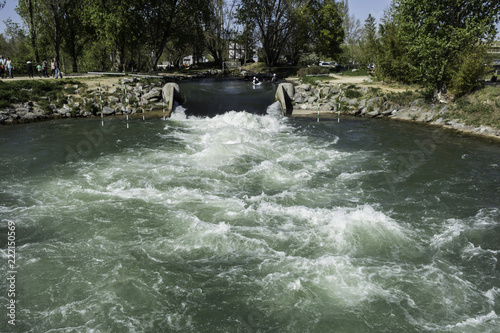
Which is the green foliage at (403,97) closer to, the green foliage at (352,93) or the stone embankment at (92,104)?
the green foliage at (352,93)

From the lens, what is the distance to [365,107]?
26219 mm

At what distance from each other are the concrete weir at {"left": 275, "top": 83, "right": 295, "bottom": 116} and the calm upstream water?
11.2m

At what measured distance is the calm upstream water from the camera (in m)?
6.38

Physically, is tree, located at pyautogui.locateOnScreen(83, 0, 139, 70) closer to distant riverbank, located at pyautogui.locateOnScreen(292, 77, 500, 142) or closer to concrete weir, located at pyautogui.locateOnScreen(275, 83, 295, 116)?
concrete weir, located at pyautogui.locateOnScreen(275, 83, 295, 116)

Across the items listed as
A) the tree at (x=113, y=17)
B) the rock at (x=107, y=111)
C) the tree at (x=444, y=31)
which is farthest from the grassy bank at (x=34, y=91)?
the tree at (x=444, y=31)

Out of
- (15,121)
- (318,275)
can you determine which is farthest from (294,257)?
(15,121)

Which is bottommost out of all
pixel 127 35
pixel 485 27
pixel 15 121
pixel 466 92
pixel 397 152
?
pixel 397 152

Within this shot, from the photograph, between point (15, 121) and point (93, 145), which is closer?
point (93, 145)

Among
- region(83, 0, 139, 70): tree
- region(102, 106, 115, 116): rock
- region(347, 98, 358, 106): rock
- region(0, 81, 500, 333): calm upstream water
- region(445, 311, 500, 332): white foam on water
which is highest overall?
region(83, 0, 139, 70): tree

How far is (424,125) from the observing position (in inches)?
890

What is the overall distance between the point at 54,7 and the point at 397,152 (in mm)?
33057

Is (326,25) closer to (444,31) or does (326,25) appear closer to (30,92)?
(444,31)

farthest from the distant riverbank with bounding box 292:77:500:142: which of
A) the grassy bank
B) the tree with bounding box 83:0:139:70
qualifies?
the tree with bounding box 83:0:139:70

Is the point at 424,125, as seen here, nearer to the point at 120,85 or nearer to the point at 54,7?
the point at 120,85
